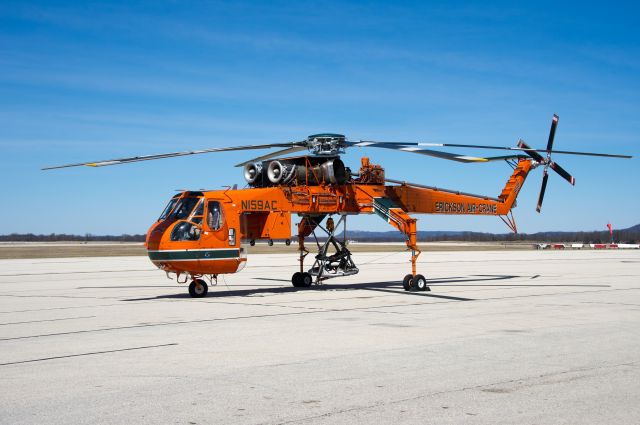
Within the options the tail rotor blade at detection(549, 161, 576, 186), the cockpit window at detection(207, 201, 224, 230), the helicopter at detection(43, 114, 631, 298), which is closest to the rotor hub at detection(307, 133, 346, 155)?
the helicopter at detection(43, 114, 631, 298)

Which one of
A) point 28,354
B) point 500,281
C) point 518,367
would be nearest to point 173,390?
point 28,354

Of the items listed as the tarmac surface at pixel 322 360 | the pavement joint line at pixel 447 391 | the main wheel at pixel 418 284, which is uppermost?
the main wheel at pixel 418 284

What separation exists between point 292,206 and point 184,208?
3865 millimetres

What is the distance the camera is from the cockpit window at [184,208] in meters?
21.2

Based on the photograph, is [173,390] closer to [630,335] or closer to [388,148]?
[630,335]

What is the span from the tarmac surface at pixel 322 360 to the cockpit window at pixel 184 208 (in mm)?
2559

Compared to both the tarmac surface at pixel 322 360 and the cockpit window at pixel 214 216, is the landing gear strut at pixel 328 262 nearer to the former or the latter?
the tarmac surface at pixel 322 360

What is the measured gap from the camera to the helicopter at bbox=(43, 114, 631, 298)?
2081 centimetres

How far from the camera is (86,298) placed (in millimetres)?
21844

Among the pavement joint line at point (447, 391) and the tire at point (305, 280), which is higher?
the tire at point (305, 280)

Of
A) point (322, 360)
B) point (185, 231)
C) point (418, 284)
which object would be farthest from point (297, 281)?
point (322, 360)

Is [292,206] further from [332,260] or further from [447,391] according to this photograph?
[447,391]

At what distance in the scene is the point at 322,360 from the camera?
10.6 m

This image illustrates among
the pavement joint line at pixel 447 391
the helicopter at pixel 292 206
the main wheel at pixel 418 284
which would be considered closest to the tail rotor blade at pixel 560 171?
Result: the helicopter at pixel 292 206
